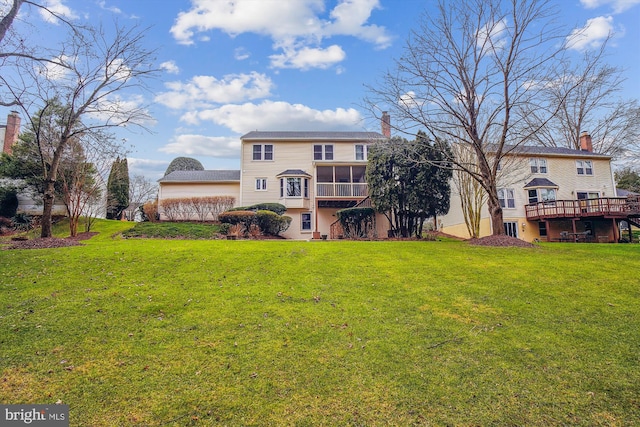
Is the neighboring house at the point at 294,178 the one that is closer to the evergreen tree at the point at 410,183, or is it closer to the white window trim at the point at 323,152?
the white window trim at the point at 323,152

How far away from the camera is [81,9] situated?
11062 millimetres

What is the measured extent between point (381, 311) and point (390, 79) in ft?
34.4

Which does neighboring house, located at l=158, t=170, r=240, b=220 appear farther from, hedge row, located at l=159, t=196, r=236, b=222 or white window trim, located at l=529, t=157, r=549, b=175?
white window trim, located at l=529, t=157, r=549, b=175

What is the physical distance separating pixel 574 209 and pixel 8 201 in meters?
36.5

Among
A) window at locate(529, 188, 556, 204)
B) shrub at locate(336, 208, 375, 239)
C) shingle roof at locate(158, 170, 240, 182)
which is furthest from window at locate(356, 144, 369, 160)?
window at locate(529, 188, 556, 204)

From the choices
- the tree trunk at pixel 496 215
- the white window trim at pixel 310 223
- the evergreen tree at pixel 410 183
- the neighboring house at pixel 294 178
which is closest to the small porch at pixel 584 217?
the tree trunk at pixel 496 215

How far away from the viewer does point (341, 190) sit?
22328 mm

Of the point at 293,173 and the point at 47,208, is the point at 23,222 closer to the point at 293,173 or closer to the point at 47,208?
the point at 47,208

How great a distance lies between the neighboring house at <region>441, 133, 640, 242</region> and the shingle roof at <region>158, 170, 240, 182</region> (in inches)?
710

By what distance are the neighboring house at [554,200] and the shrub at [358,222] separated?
33.9 feet

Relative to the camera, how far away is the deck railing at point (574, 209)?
20266mm

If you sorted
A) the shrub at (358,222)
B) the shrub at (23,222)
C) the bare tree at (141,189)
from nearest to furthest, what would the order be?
the shrub at (358,222), the shrub at (23,222), the bare tree at (141,189)

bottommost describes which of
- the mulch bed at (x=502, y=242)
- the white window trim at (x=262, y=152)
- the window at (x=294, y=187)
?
the mulch bed at (x=502, y=242)

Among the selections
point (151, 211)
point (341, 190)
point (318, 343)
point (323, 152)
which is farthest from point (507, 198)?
point (151, 211)
